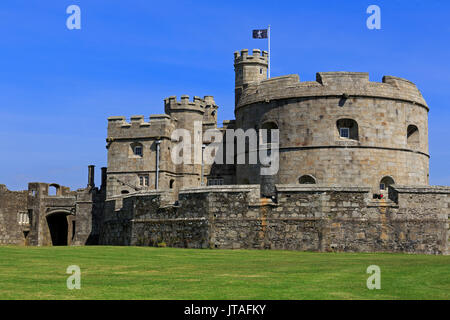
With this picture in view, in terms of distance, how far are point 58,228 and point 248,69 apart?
23.4 m

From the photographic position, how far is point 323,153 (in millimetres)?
30625

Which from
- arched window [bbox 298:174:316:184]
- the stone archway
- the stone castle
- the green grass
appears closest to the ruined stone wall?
the stone castle

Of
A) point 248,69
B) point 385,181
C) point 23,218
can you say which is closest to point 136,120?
point 248,69

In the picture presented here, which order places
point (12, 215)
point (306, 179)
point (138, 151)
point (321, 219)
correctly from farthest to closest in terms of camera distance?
point (12, 215)
point (138, 151)
point (306, 179)
point (321, 219)

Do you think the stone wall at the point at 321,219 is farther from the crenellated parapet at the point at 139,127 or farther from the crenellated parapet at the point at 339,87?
the crenellated parapet at the point at 139,127

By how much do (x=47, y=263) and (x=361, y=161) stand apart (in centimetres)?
2101

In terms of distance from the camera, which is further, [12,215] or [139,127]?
[12,215]

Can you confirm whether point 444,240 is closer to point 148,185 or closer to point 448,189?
point 448,189

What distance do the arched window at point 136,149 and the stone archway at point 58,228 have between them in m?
12.7

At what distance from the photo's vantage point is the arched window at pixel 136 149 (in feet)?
135

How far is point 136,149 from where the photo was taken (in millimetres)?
41250

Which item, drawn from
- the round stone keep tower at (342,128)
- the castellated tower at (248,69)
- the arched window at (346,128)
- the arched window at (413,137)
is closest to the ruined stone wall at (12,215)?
the castellated tower at (248,69)

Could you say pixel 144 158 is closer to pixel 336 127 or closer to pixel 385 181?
pixel 336 127
